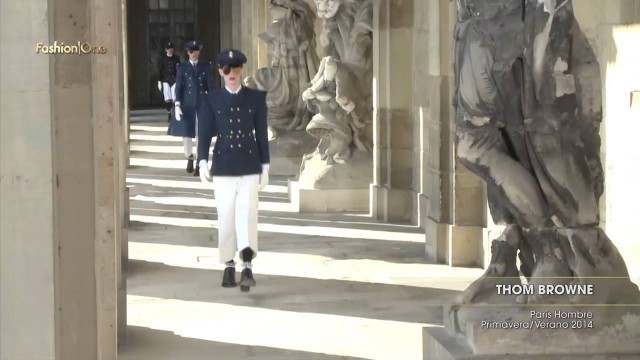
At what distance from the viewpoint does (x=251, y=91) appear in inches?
384

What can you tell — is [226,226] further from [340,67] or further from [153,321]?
[340,67]

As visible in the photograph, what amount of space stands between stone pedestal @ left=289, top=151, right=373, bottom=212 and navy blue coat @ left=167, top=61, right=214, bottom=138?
2532 mm

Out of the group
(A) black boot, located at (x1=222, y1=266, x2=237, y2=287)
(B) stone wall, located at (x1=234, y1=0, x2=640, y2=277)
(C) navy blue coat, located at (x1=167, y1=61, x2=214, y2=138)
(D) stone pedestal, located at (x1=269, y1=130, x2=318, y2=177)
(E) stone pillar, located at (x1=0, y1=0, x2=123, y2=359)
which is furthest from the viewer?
(D) stone pedestal, located at (x1=269, y1=130, x2=318, y2=177)

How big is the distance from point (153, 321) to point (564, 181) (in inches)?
132

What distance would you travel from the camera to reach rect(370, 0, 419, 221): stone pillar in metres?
13.5

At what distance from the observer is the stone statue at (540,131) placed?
650 cm

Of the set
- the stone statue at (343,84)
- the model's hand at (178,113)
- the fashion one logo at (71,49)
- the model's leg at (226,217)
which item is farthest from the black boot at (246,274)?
the model's hand at (178,113)

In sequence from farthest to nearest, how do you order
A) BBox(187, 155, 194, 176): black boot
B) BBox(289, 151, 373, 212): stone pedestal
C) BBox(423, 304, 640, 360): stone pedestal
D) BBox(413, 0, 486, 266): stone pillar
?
BBox(187, 155, 194, 176): black boot → BBox(289, 151, 373, 212): stone pedestal → BBox(413, 0, 486, 266): stone pillar → BBox(423, 304, 640, 360): stone pedestal

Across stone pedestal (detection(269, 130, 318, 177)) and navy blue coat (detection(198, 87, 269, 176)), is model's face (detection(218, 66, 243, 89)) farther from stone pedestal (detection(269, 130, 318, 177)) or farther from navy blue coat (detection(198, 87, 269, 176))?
stone pedestal (detection(269, 130, 318, 177))

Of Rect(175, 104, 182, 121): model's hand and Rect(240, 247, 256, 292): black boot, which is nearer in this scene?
Rect(240, 247, 256, 292): black boot

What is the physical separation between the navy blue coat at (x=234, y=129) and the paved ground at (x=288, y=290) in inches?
37.3

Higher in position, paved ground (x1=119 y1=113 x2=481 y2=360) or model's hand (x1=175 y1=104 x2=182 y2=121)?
model's hand (x1=175 y1=104 x2=182 y2=121)

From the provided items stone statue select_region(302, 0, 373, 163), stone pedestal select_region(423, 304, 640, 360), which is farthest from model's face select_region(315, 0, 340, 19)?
stone pedestal select_region(423, 304, 640, 360)

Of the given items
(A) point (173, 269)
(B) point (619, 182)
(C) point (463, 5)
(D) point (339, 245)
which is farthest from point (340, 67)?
(C) point (463, 5)
